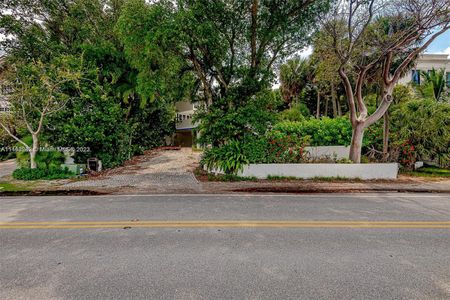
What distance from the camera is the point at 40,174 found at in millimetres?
10062

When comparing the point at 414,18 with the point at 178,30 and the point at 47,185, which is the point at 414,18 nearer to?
the point at 178,30

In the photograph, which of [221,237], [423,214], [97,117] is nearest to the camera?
[221,237]

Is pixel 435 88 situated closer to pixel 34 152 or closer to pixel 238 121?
pixel 238 121

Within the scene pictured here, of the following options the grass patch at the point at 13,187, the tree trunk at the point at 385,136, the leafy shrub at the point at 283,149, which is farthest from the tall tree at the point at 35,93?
the tree trunk at the point at 385,136

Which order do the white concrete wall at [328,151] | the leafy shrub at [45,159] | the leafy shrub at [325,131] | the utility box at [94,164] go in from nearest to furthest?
the leafy shrub at [45,159] < the white concrete wall at [328,151] < the utility box at [94,164] < the leafy shrub at [325,131]

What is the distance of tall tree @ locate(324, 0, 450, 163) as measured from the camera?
9.01 m

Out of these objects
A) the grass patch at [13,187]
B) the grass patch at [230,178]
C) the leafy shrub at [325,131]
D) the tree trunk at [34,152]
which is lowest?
the grass patch at [13,187]

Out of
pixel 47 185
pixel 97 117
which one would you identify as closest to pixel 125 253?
pixel 47 185

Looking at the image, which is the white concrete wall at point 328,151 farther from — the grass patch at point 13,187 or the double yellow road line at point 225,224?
the grass patch at point 13,187

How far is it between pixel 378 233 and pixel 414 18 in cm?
971

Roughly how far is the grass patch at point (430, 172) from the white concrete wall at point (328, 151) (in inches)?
117

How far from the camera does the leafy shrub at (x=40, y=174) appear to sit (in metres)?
9.89

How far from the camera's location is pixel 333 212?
577cm

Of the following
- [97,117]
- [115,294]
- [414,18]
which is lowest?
[115,294]
